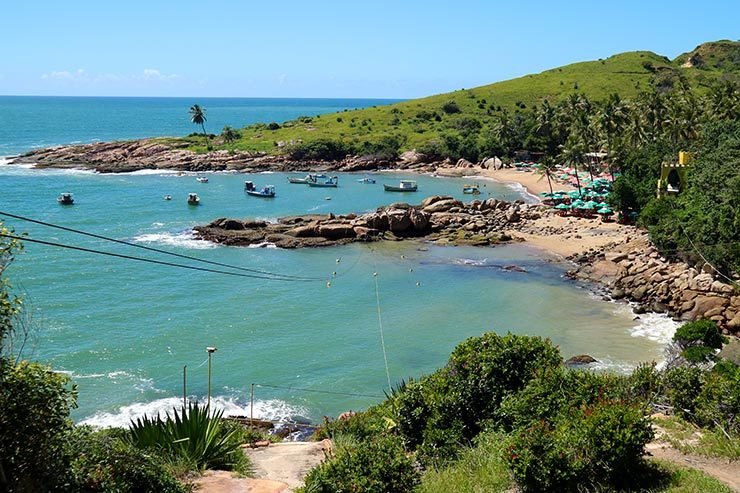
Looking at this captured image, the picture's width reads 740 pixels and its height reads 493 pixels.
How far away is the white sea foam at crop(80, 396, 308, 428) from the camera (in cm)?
2517

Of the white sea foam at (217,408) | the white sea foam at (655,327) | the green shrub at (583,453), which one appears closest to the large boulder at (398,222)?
the white sea foam at (655,327)

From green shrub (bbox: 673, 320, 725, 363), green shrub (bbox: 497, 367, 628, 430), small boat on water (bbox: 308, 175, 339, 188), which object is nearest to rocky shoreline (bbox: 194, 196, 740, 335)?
green shrub (bbox: 673, 320, 725, 363)

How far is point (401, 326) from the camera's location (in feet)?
116

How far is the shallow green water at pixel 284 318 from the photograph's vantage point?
2847 cm

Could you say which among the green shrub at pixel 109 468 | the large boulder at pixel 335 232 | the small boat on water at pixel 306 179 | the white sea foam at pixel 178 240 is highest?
the green shrub at pixel 109 468

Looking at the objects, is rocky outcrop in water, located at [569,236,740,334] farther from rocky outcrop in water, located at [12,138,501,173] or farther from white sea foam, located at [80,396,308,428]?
rocky outcrop in water, located at [12,138,501,173]

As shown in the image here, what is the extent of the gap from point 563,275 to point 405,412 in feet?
104

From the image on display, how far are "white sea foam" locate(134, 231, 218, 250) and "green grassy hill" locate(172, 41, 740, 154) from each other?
53.8 meters

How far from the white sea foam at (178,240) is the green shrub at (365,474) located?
4262cm

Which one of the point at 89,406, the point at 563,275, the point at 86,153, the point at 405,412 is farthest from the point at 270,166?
the point at 405,412

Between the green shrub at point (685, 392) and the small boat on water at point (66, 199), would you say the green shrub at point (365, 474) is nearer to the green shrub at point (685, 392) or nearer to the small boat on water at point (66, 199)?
the green shrub at point (685, 392)

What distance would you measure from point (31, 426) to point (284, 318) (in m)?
27.8

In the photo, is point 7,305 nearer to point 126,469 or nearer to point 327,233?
point 126,469

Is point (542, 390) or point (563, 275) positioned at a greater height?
point (542, 390)
